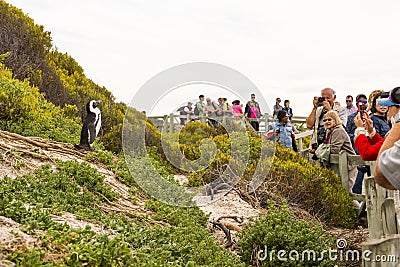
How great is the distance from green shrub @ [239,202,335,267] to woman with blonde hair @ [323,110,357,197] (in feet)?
8.14

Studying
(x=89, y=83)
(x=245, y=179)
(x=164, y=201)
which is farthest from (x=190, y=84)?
(x=89, y=83)

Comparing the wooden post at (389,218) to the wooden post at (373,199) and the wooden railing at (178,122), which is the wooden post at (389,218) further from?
the wooden railing at (178,122)

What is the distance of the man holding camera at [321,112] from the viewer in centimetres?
843

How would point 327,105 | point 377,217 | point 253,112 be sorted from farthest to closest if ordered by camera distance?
1. point 253,112
2. point 327,105
3. point 377,217

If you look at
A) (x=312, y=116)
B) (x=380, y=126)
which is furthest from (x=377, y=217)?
(x=312, y=116)

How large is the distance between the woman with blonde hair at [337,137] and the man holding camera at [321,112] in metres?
0.26

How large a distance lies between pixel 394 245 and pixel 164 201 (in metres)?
4.12

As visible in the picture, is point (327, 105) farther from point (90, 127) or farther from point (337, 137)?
point (90, 127)

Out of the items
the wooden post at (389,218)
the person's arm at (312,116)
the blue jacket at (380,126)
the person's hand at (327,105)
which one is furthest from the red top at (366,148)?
the person's arm at (312,116)

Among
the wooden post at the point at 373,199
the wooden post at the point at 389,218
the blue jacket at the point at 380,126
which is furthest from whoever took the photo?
the blue jacket at the point at 380,126

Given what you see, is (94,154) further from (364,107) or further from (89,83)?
(89,83)

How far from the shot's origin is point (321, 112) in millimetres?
8445

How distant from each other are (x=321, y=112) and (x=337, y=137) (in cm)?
A: 55

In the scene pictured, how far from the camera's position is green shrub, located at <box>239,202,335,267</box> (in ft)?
17.6
